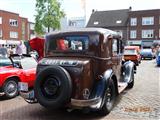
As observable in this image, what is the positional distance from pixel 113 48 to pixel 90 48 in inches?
44.6

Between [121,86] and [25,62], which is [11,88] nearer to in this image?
[25,62]

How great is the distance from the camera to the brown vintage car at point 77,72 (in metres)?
6.27

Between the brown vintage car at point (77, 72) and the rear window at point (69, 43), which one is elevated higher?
the rear window at point (69, 43)

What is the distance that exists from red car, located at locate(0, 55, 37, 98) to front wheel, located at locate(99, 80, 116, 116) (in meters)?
3.17

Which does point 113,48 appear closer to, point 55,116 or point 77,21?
point 55,116

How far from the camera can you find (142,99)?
335 inches

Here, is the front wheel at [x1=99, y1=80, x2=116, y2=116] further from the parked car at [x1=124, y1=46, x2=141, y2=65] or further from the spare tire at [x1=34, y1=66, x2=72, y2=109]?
the parked car at [x1=124, y1=46, x2=141, y2=65]

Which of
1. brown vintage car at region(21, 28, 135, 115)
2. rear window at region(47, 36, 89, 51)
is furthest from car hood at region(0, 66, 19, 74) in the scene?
rear window at region(47, 36, 89, 51)

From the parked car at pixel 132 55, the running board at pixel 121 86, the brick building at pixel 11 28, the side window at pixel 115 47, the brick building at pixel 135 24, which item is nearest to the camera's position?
the side window at pixel 115 47

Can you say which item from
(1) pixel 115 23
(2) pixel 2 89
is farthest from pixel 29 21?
(2) pixel 2 89

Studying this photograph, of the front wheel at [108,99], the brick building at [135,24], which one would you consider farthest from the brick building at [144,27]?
the front wheel at [108,99]

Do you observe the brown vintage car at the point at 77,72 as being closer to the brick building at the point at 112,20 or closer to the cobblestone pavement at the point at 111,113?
the cobblestone pavement at the point at 111,113

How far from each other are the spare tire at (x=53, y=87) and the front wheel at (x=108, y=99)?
A: 103cm

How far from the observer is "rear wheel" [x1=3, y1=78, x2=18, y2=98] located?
28.2 feet
